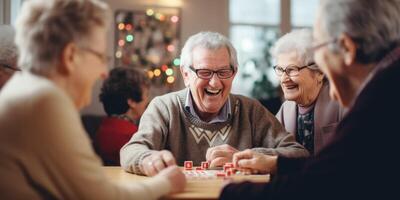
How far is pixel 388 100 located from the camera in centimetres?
156

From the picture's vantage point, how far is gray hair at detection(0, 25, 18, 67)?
249 cm

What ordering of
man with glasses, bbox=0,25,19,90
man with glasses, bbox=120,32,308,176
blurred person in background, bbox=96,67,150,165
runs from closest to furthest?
1. man with glasses, bbox=0,25,19,90
2. man with glasses, bbox=120,32,308,176
3. blurred person in background, bbox=96,67,150,165

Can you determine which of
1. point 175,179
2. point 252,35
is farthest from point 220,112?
point 252,35

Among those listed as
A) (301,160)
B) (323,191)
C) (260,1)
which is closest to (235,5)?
(260,1)

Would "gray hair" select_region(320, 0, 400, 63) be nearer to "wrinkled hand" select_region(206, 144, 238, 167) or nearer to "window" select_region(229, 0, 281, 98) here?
"wrinkled hand" select_region(206, 144, 238, 167)

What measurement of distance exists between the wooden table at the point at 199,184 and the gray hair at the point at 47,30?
0.55 meters

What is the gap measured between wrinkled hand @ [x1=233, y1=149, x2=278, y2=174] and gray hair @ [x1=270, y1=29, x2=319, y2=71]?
877 mm

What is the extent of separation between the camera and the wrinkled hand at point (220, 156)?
7.58ft

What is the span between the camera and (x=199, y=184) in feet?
6.33

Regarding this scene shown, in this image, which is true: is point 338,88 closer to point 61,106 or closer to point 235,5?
point 61,106

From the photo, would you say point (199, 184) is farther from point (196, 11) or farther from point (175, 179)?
point (196, 11)

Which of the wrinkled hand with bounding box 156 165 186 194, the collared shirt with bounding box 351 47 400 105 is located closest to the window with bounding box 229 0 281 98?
the wrinkled hand with bounding box 156 165 186 194

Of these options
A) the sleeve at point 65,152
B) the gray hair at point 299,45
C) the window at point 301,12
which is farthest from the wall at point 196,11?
the sleeve at point 65,152

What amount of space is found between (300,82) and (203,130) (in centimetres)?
63
